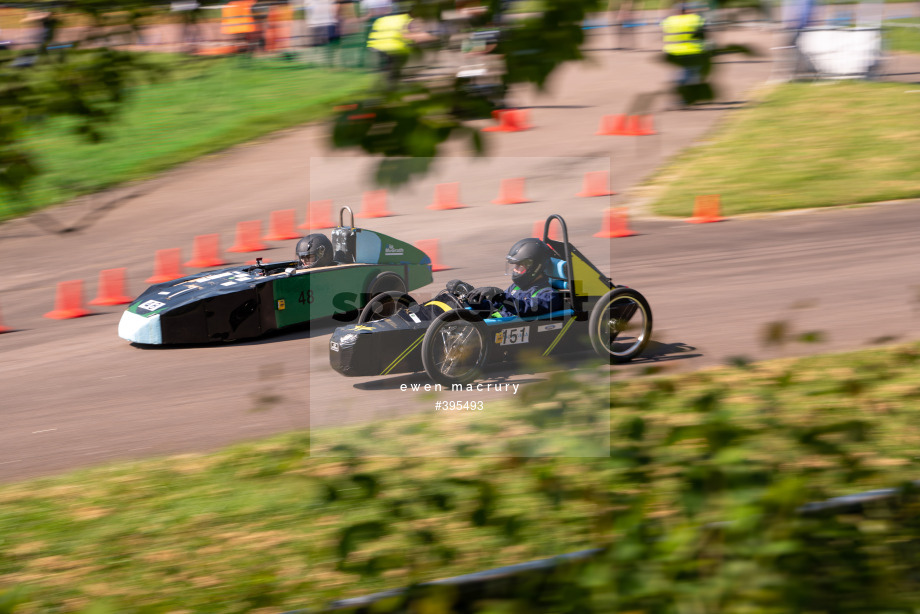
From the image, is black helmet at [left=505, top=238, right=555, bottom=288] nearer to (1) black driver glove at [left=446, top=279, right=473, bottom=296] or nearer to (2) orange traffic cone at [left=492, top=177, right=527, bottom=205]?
(1) black driver glove at [left=446, top=279, right=473, bottom=296]

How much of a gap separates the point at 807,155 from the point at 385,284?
11.1 m

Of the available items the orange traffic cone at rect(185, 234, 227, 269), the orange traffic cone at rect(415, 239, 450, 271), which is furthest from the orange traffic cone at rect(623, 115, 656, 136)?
the orange traffic cone at rect(185, 234, 227, 269)

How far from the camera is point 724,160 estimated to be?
18094 mm

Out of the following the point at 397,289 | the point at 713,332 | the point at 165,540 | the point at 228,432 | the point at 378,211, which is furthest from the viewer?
the point at 378,211

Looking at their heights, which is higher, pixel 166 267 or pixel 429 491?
pixel 429 491

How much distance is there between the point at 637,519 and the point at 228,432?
5.26 metres

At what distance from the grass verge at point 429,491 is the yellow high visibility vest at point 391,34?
143 centimetres

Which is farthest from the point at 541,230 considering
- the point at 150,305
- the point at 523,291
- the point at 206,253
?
the point at 150,305

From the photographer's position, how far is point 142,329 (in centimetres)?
1013

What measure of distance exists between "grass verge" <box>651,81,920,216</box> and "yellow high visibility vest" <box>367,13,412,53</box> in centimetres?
1234

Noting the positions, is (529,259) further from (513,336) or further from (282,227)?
(282,227)

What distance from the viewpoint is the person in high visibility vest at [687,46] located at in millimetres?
3211

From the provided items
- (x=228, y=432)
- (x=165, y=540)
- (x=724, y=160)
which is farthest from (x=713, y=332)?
(x=724, y=160)

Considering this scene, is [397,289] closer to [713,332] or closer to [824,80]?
[713,332]
